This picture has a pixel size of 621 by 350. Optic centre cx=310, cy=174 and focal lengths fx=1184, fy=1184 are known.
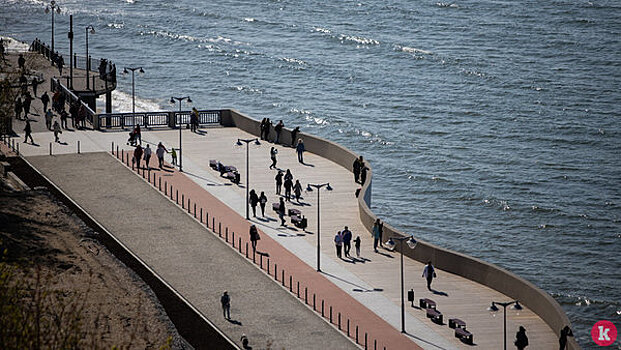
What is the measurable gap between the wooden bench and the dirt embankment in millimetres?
9415

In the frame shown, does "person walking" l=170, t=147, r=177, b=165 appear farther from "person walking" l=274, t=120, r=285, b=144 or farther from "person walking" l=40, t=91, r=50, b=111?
"person walking" l=40, t=91, r=50, b=111

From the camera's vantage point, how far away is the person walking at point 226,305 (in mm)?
40562

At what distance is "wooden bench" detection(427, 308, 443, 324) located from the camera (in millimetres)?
41281

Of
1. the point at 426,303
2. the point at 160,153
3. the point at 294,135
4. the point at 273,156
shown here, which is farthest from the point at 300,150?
the point at 426,303

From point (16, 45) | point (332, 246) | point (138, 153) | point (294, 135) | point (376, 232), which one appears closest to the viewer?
point (376, 232)

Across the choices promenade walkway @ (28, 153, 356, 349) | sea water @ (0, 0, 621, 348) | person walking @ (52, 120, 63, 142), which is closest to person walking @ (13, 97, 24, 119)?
person walking @ (52, 120, 63, 142)

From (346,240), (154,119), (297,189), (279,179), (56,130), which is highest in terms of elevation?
(56,130)

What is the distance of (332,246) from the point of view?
4944 centimetres

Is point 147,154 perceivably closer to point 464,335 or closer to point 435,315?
point 435,315

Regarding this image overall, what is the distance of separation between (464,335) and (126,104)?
6509 centimetres

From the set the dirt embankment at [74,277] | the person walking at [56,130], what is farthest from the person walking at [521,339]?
the person walking at [56,130]

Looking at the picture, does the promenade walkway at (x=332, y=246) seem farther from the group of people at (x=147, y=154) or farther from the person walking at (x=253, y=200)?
the group of people at (x=147, y=154)

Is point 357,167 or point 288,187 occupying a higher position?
point 357,167

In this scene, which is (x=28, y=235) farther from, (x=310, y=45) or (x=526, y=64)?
(x=310, y=45)
